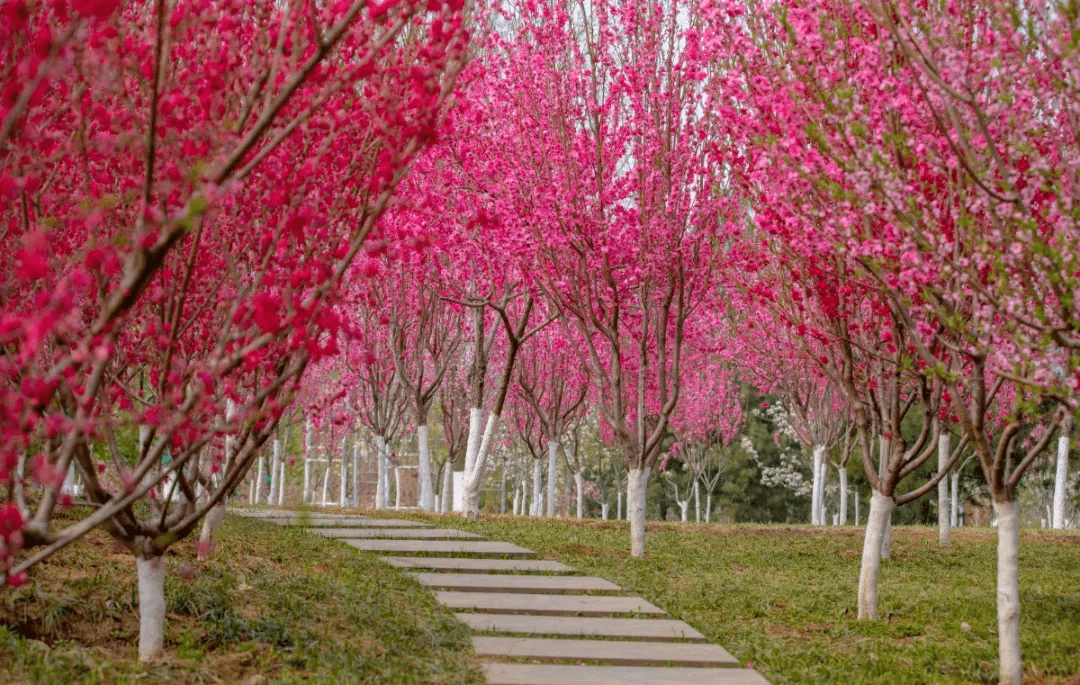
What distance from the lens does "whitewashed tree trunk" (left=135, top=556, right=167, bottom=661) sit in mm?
5289

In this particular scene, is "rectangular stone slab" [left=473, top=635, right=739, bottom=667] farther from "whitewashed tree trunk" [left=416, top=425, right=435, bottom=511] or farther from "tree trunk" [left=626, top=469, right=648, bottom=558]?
"whitewashed tree trunk" [left=416, top=425, right=435, bottom=511]

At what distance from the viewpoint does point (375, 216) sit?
3926 mm

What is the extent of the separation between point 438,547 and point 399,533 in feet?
4.73

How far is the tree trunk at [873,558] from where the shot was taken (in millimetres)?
8227

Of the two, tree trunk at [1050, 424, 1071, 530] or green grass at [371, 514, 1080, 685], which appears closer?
green grass at [371, 514, 1080, 685]

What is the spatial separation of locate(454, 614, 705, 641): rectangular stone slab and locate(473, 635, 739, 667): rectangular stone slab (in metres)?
0.15

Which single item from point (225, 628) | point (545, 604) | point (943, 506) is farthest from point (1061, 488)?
point (225, 628)

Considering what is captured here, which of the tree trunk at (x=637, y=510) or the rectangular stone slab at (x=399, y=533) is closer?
the rectangular stone slab at (x=399, y=533)

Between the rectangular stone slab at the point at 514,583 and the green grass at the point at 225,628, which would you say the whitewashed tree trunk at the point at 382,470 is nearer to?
the rectangular stone slab at the point at 514,583

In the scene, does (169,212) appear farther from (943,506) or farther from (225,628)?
(943,506)

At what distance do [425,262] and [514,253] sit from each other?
347 centimetres

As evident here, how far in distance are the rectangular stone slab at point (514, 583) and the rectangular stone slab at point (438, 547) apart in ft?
4.39

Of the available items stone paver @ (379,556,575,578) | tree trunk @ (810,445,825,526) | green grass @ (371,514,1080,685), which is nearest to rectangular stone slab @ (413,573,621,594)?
stone paver @ (379,556,575,578)

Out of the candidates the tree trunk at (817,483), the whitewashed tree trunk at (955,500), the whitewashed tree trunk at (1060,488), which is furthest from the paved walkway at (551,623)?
the whitewashed tree trunk at (955,500)
